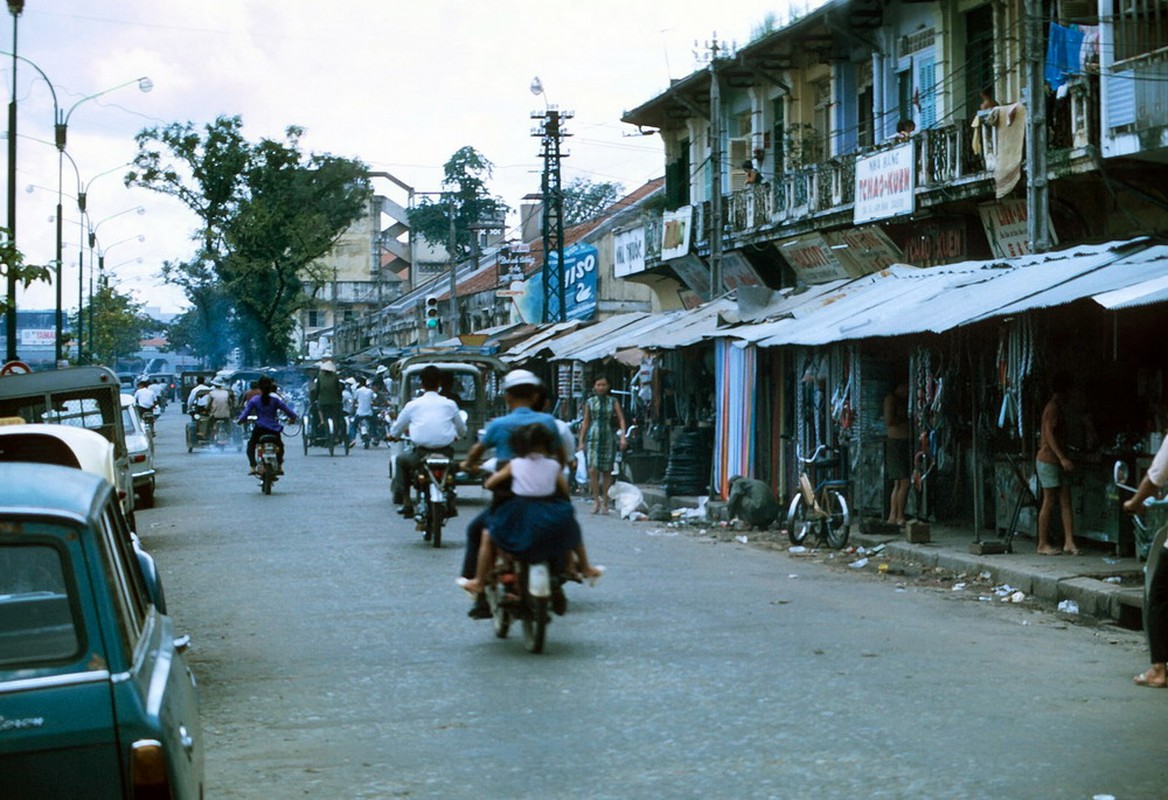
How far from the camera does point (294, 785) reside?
21.2ft

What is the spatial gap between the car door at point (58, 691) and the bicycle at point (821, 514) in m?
13.6

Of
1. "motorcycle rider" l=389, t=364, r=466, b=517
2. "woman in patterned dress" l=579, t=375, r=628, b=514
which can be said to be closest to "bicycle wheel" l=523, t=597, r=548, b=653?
"motorcycle rider" l=389, t=364, r=466, b=517

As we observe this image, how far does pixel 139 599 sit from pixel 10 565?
0.60 m

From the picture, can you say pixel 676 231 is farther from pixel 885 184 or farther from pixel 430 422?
pixel 430 422

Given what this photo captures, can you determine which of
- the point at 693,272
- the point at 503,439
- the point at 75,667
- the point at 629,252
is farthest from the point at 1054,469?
the point at 629,252

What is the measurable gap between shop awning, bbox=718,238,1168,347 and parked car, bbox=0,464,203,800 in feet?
33.0

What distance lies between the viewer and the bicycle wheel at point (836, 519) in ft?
55.9

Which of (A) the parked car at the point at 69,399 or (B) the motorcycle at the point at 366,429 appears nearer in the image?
(A) the parked car at the point at 69,399

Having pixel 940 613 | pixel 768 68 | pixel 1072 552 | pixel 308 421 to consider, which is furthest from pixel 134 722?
pixel 308 421

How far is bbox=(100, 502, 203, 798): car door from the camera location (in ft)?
12.3

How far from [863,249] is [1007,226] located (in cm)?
472

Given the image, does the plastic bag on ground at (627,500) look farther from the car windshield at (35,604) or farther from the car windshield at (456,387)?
the car windshield at (35,604)

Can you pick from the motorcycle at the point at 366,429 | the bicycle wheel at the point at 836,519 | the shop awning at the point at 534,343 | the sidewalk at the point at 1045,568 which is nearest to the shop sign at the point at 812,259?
the shop awning at the point at 534,343

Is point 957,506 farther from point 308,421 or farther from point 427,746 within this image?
point 308,421
